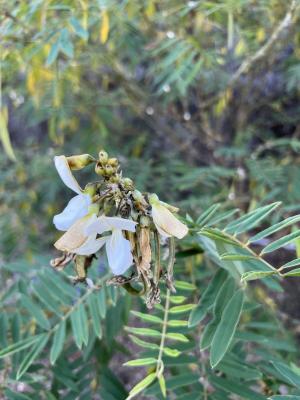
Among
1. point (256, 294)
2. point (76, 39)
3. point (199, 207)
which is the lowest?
point (256, 294)

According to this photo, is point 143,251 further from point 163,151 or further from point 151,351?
point 163,151

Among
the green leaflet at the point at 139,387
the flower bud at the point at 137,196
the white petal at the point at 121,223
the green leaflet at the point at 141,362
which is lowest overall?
the green leaflet at the point at 139,387

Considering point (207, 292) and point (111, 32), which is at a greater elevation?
point (111, 32)

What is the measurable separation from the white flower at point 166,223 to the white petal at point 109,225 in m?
0.03

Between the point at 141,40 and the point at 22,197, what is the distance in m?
0.54

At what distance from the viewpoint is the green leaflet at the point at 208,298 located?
545mm

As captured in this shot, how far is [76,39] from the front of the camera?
1.08 m

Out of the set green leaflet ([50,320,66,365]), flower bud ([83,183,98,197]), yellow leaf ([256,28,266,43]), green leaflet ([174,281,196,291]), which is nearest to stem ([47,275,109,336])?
green leaflet ([50,320,66,365])

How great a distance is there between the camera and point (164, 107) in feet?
4.45

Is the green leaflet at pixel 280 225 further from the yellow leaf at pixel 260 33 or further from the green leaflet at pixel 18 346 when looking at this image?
the yellow leaf at pixel 260 33

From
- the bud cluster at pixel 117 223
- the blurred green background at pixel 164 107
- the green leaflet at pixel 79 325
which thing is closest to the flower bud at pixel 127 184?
the bud cluster at pixel 117 223

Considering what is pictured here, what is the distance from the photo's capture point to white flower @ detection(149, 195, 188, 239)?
1.44 feet

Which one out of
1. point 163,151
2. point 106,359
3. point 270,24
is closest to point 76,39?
point 270,24

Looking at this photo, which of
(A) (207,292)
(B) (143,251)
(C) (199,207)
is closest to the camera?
(B) (143,251)
